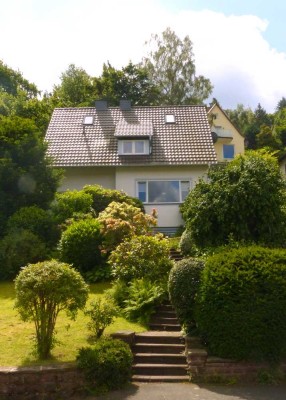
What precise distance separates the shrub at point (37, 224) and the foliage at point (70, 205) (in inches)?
35.4

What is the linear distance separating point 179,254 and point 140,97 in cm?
2940

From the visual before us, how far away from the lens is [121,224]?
51.7 feet

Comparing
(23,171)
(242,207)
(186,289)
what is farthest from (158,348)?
(23,171)

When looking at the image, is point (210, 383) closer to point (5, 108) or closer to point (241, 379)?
point (241, 379)

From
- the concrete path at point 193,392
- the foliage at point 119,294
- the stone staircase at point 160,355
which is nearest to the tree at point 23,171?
the foliage at point 119,294

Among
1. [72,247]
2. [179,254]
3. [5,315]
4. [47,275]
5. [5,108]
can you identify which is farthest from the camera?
[5,108]

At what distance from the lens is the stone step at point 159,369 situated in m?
9.61

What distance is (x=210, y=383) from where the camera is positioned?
9.26m

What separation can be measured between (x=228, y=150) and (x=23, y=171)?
90.6 ft

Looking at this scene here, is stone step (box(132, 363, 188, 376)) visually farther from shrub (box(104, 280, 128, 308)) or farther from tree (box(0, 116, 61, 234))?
tree (box(0, 116, 61, 234))

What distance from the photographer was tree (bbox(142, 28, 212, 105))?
43.4 m

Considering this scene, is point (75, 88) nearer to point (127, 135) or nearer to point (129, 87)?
point (129, 87)

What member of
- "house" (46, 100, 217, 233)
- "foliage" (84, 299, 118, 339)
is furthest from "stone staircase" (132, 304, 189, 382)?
"house" (46, 100, 217, 233)

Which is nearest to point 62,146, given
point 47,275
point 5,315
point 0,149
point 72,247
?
point 0,149
